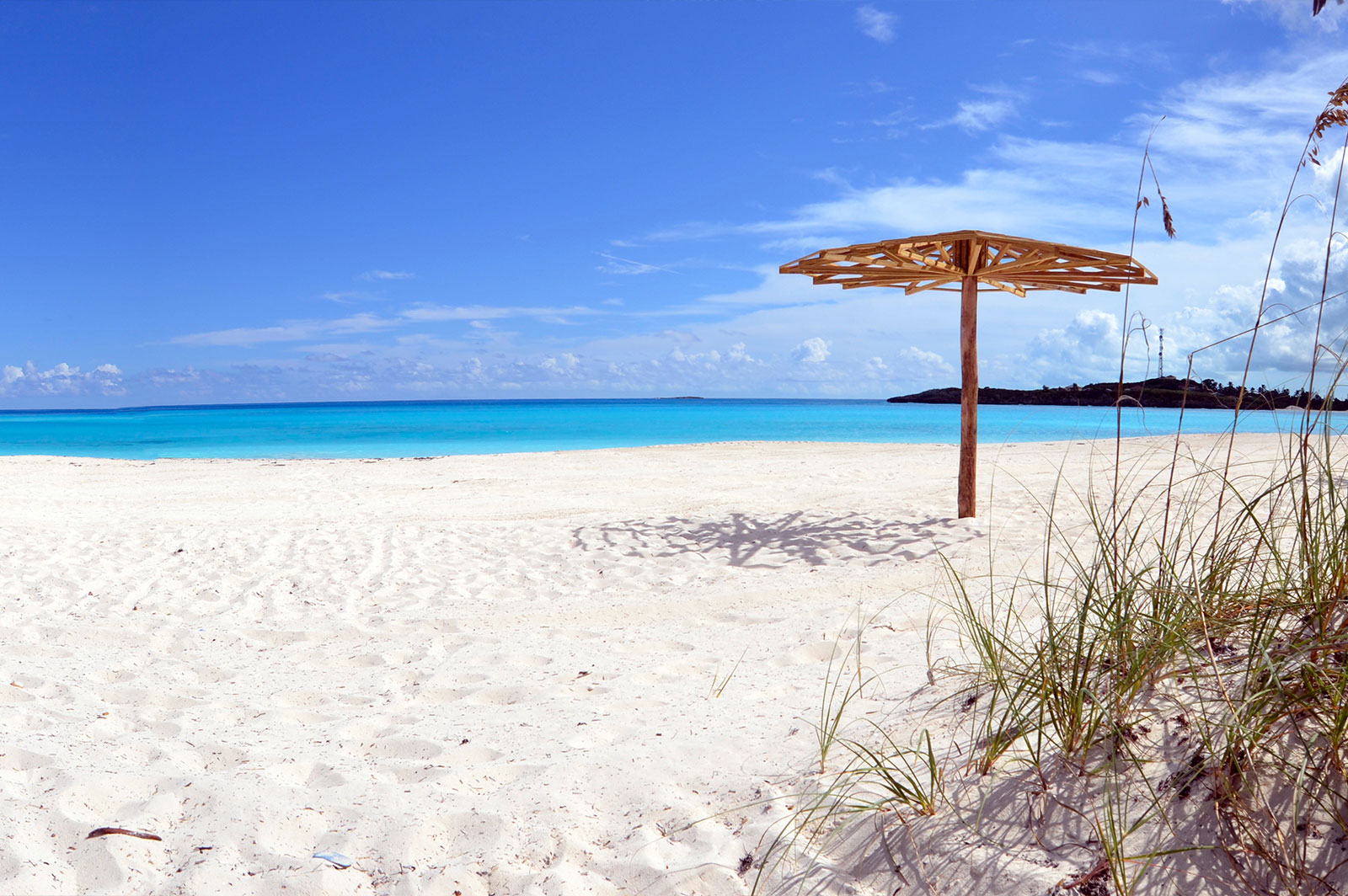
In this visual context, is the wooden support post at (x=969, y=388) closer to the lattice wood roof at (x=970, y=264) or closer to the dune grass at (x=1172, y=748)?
the lattice wood roof at (x=970, y=264)

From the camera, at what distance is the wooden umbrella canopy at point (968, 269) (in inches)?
229

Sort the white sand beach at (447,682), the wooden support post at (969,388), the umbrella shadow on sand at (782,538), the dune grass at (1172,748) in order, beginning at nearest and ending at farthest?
the dune grass at (1172,748)
the white sand beach at (447,682)
the umbrella shadow on sand at (782,538)
the wooden support post at (969,388)

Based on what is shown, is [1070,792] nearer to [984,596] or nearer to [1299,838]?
[1299,838]

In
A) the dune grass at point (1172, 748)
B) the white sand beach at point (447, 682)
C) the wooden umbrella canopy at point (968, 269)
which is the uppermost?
the wooden umbrella canopy at point (968, 269)

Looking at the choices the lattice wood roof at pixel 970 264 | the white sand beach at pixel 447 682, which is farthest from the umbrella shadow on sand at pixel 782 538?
the lattice wood roof at pixel 970 264

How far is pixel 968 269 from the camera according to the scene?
20.9 feet

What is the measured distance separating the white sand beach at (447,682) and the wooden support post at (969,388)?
36 centimetres

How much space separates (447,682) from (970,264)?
5.18 meters

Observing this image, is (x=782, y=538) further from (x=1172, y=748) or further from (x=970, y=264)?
(x=1172, y=748)

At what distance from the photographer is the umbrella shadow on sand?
5.46 meters

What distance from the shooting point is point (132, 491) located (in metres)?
9.76

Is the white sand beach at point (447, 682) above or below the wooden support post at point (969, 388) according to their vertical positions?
below

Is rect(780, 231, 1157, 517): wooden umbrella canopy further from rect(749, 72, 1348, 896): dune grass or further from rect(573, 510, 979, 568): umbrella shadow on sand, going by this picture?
rect(749, 72, 1348, 896): dune grass

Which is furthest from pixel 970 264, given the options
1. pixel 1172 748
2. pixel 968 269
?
pixel 1172 748
